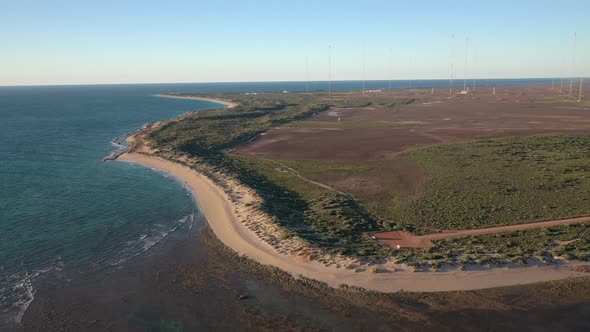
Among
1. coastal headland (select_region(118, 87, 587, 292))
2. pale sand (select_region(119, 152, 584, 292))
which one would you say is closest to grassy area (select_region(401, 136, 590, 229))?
coastal headland (select_region(118, 87, 587, 292))

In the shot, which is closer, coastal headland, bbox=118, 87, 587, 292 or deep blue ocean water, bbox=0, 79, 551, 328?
coastal headland, bbox=118, 87, 587, 292

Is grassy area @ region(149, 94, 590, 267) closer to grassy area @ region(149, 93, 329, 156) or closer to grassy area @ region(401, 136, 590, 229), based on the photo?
grassy area @ region(401, 136, 590, 229)

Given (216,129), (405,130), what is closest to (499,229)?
(405,130)

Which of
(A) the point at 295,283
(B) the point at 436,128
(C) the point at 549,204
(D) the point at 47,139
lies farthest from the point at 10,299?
(B) the point at 436,128

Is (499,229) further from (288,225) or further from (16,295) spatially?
(16,295)

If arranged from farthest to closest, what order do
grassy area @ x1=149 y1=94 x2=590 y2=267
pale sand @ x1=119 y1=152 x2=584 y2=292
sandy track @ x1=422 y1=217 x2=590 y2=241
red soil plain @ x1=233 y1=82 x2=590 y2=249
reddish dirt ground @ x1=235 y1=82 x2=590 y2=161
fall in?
reddish dirt ground @ x1=235 y1=82 x2=590 y2=161
red soil plain @ x1=233 y1=82 x2=590 y2=249
sandy track @ x1=422 y1=217 x2=590 y2=241
grassy area @ x1=149 y1=94 x2=590 y2=267
pale sand @ x1=119 y1=152 x2=584 y2=292

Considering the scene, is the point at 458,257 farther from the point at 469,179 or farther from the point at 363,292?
the point at 469,179

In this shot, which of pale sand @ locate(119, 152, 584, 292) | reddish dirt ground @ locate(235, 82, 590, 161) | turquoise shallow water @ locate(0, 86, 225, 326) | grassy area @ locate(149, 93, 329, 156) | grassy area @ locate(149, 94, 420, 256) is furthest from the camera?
grassy area @ locate(149, 93, 329, 156)

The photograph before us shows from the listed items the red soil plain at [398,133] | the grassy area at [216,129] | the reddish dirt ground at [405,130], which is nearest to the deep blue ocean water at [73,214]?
the grassy area at [216,129]
